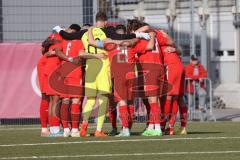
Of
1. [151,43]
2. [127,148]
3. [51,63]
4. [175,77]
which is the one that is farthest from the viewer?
[51,63]

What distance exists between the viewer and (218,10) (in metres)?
31.9

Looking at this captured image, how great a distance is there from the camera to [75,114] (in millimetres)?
15523

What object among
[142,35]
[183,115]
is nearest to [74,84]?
[142,35]

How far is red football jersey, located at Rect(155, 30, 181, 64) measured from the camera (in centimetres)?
1571

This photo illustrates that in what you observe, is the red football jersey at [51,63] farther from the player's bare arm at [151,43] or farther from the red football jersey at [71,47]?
the player's bare arm at [151,43]

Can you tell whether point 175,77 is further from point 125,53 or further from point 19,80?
point 19,80

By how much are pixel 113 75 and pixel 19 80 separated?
25.0 ft

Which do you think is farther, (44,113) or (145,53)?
(44,113)

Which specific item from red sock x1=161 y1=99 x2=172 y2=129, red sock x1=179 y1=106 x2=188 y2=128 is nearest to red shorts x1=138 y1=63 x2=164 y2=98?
red sock x1=161 y1=99 x2=172 y2=129

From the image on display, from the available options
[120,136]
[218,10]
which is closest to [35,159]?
[120,136]

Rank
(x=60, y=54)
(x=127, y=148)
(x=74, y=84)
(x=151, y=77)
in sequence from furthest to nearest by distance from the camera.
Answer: (x=60, y=54) < (x=151, y=77) < (x=74, y=84) < (x=127, y=148)

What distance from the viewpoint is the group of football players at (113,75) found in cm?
1530

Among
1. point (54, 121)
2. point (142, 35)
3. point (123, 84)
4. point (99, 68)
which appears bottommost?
point (54, 121)

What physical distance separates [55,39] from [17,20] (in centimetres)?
725
